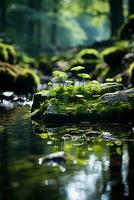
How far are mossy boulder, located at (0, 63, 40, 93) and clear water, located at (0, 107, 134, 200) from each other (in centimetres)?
960

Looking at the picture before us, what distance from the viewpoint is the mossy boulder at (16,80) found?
1780 cm

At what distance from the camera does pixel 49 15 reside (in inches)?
1893

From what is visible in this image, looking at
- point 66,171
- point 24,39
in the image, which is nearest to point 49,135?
point 66,171

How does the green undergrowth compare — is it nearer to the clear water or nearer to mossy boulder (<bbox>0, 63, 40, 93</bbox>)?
the clear water

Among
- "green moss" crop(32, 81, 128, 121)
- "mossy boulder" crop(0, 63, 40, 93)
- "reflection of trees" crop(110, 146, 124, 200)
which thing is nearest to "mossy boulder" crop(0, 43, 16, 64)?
"mossy boulder" crop(0, 63, 40, 93)

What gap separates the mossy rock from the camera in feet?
84.2

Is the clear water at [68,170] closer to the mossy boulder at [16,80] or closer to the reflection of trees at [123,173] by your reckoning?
the reflection of trees at [123,173]

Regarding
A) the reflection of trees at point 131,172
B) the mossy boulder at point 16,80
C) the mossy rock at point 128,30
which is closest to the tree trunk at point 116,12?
the mossy rock at point 128,30

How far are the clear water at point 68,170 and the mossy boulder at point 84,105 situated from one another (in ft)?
4.52

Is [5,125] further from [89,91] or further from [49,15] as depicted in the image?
[49,15]

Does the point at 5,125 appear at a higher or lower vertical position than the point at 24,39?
lower

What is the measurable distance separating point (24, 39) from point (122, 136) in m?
41.3

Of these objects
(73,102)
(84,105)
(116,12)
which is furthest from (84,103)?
(116,12)

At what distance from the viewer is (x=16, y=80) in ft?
60.1
